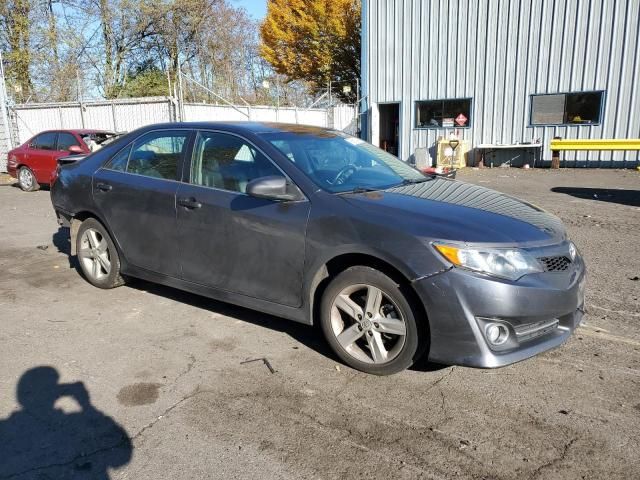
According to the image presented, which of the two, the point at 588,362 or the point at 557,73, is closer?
the point at 588,362

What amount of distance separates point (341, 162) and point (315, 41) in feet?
105

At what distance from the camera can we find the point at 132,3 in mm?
28172

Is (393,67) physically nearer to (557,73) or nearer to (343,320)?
(557,73)

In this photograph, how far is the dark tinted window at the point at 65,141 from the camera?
12.5 meters

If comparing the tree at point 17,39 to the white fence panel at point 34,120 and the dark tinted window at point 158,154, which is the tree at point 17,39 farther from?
the dark tinted window at point 158,154

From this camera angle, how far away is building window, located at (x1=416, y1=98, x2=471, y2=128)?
18.5m

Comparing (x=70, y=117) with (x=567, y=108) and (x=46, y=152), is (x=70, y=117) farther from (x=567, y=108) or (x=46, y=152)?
(x=567, y=108)

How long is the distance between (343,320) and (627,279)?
337 cm

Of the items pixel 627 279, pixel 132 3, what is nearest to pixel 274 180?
pixel 627 279

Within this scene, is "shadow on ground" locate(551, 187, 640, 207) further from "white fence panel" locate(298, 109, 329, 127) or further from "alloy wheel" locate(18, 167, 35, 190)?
"alloy wheel" locate(18, 167, 35, 190)

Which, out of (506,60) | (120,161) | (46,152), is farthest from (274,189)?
(506,60)

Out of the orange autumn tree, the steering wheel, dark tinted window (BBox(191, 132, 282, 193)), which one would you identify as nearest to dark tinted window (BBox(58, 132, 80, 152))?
dark tinted window (BBox(191, 132, 282, 193))

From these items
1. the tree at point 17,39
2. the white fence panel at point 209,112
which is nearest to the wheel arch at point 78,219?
the white fence panel at point 209,112

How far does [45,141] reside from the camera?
43.0ft
